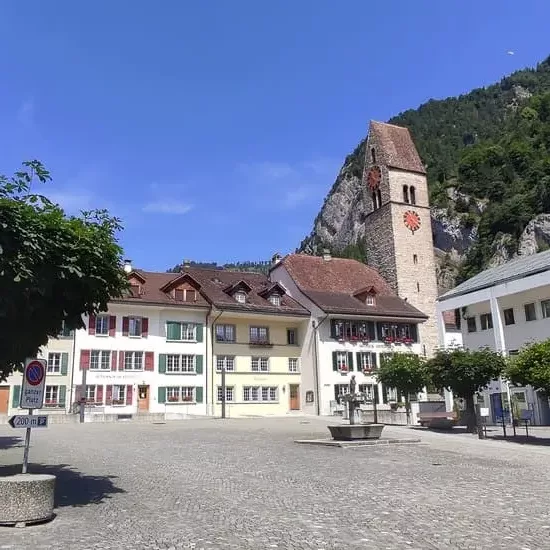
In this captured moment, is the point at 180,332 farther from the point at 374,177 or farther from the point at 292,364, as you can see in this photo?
the point at 374,177

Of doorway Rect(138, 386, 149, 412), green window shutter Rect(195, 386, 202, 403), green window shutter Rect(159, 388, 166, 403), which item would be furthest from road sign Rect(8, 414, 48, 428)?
green window shutter Rect(195, 386, 202, 403)

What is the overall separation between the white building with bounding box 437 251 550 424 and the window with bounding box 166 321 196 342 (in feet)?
59.2

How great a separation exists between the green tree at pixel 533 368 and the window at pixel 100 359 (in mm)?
27728

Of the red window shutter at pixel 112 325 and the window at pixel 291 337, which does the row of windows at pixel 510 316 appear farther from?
the red window shutter at pixel 112 325

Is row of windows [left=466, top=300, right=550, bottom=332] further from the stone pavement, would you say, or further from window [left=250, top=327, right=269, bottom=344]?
the stone pavement

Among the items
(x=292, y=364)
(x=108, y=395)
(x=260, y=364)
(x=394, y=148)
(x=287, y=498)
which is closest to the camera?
(x=287, y=498)

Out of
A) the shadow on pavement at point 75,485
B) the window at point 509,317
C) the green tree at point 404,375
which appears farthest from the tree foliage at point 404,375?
the shadow on pavement at point 75,485

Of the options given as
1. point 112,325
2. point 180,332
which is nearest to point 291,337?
point 180,332

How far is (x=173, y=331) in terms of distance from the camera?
47.3m

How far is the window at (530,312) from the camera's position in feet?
Result: 126

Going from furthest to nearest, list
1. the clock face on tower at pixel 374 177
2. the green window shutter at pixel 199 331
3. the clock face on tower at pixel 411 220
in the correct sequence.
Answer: the clock face on tower at pixel 374 177 < the clock face on tower at pixel 411 220 < the green window shutter at pixel 199 331

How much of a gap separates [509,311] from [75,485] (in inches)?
1332

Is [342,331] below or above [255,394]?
above

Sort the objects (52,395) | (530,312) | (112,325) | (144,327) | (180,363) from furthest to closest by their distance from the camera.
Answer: (180,363)
(144,327)
(112,325)
(52,395)
(530,312)
